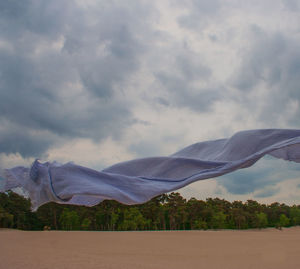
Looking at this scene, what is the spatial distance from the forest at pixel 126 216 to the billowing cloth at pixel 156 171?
36.8m

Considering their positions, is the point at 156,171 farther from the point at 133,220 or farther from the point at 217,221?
the point at 217,221

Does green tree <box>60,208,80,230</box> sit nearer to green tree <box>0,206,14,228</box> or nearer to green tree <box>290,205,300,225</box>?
green tree <box>0,206,14,228</box>

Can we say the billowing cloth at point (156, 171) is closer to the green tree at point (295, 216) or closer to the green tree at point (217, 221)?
the green tree at point (217, 221)

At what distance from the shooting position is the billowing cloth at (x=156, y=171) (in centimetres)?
290

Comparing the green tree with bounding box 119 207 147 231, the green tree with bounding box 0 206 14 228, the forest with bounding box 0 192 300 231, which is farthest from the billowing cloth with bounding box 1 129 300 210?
the green tree with bounding box 119 207 147 231

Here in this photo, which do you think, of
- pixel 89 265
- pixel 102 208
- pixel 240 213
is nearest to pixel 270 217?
pixel 240 213

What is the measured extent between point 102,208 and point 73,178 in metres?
39.4

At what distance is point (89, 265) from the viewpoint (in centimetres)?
733

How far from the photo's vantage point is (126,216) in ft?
133

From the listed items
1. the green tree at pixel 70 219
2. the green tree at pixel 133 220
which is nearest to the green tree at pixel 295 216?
the green tree at pixel 133 220

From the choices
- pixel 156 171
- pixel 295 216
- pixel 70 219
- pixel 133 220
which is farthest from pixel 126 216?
pixel 156 171

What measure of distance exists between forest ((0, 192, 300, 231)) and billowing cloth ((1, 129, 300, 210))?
3678 centimetres

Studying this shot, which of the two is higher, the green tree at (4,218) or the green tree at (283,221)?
the green tree at (4,218)

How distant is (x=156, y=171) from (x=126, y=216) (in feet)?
128
